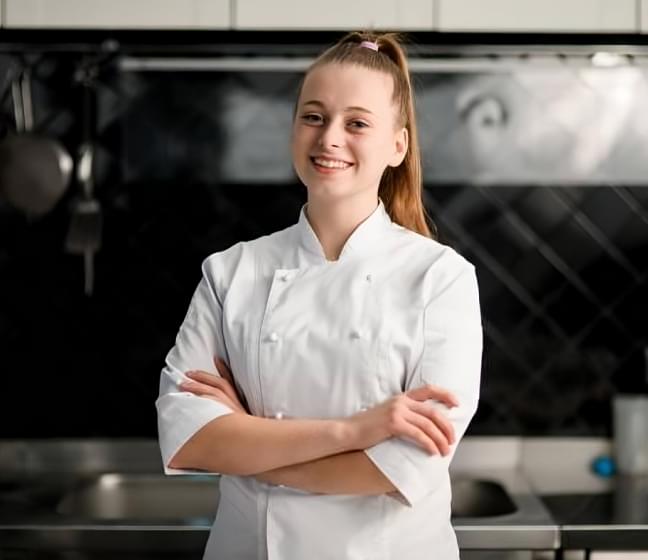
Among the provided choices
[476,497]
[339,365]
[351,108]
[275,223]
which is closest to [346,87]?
[351,108]

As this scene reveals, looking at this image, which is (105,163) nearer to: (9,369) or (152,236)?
(152,236)

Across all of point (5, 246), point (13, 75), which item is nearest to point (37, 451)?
point (5, 246)

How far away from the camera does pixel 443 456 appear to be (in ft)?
3.99

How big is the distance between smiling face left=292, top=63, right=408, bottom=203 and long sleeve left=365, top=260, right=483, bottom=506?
17cm

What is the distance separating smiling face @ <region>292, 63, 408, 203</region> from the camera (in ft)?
4.12

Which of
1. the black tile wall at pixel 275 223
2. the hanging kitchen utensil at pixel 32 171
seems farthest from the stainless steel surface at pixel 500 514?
the hanging kitchen utensil at pixel 32 171

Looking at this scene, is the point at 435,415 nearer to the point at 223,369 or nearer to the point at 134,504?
the point at 223,369

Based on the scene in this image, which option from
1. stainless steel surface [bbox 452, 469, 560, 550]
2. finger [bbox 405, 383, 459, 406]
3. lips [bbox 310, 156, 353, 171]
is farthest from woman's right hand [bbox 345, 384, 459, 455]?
stainless steel surface [bbox 452, 469, 560, 550]

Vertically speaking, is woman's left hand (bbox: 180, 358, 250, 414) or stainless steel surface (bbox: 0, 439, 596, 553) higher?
woman's left hand (bbox: 180, 358, 250, 414)

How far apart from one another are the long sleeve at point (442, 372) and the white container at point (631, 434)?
1.03 metres

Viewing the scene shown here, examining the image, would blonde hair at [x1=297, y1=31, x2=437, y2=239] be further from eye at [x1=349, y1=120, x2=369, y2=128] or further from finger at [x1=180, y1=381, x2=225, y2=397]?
finger at [x1=180, y1=381, x2=225, y2=397]

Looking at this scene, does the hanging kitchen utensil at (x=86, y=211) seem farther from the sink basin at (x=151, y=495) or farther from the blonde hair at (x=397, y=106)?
the blonde hair at (x=397, y=106)

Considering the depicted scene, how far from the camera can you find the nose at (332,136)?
124 centimetres

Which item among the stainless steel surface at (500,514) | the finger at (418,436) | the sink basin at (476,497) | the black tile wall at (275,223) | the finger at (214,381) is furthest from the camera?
the black tile wall at (275,223)
